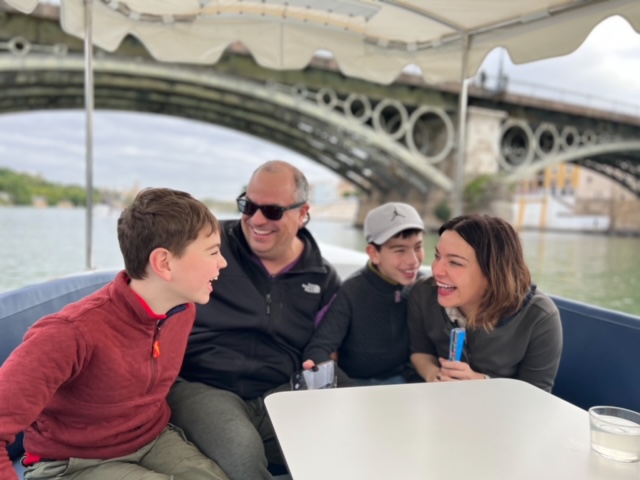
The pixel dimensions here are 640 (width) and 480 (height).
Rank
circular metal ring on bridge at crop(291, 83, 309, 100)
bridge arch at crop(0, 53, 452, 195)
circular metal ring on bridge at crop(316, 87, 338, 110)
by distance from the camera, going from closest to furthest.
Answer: bridge arch at crop(0, 53, 452, 195), circular metal ring on bridge at crop(291, 83, 309, 100), circular metal ring on bridge at crop(316, 87, 338, 110)

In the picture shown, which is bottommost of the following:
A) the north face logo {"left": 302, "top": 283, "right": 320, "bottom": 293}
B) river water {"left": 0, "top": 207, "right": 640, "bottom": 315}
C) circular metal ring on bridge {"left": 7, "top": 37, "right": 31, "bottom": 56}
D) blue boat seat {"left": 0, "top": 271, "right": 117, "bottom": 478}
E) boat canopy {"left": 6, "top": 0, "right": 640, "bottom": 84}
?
river water {"left": 0, "top": 207, "right": 640, "bottom": 315}

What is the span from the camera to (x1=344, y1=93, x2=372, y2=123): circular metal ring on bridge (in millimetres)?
18312

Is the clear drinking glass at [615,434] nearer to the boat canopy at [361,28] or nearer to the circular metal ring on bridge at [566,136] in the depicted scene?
the boat canopy at [361,28]

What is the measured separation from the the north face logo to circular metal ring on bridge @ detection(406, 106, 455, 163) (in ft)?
60.5

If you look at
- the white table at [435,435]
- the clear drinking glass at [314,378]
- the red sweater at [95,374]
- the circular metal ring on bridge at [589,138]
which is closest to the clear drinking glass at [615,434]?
the white table at [435,435]

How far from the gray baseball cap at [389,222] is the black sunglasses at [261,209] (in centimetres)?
37

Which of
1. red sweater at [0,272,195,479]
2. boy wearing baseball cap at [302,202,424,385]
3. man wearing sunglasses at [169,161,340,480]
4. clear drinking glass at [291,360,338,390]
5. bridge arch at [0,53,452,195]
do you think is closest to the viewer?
red sweater at [0,272,195,479]

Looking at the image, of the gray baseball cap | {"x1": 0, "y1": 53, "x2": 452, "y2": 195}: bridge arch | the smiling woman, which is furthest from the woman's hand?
{"x1": 0, "y1": 53, "x2": 452, "y2": 195}: bridge arch

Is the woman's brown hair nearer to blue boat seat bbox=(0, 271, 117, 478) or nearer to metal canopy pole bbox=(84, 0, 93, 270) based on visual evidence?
blue boat seat bbox=(0, 271, 117, 478)

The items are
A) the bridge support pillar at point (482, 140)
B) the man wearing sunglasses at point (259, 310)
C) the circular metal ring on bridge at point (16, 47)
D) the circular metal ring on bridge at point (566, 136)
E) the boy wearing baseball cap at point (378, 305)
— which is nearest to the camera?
the man wearing sunglasses at point (259, 310)

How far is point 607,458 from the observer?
1062 millimetres

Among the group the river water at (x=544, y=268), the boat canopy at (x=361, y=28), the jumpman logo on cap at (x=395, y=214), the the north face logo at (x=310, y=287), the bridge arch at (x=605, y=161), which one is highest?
the bridge arch at (x=605, y=161)

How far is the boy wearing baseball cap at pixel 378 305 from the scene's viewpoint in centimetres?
215

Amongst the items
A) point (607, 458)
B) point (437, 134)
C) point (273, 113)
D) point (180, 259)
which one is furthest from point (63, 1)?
point (437, 134)
